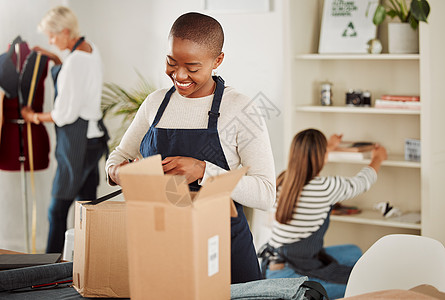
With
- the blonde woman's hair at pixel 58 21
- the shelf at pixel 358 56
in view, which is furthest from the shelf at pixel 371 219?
the blonde woman's hair at pixel 58 21

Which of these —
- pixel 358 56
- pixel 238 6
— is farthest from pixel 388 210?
pixel 238 6

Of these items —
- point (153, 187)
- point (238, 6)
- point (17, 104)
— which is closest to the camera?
point (153, 187)

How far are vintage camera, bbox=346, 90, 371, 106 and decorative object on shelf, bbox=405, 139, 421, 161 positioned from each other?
1.07 feet

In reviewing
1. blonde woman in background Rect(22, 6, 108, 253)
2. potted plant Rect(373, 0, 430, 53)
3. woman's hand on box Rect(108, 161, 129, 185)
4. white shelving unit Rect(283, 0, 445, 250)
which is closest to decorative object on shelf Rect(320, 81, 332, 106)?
white shelving unit Rect(283, 0, 445, 250)

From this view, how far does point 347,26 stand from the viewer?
370cm

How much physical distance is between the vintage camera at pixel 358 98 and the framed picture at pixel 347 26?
252mm

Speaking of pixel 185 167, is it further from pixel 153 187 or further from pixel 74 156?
pixel 74 156

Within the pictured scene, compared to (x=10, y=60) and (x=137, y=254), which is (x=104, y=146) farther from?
(x=137, y=254)

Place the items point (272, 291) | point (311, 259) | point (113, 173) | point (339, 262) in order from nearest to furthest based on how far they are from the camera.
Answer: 1. point (272, 291)
2. point (113, 173)
3. point (311, 259)
4. point (339, 262)

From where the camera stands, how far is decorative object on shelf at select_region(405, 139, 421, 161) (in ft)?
11.8

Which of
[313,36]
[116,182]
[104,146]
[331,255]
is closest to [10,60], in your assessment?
[104,146]

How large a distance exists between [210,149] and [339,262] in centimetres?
197

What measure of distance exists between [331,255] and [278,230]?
0.44 metres

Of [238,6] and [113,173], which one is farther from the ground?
[238,6]
